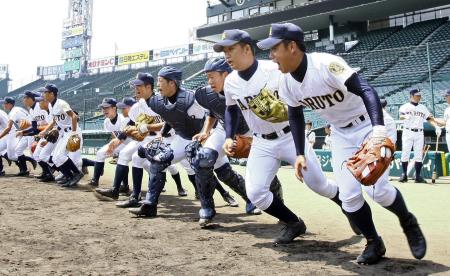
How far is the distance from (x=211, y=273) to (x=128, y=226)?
6.41ft

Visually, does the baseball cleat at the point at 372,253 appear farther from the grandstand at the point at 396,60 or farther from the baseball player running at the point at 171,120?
the grandstand at the point at 396,60

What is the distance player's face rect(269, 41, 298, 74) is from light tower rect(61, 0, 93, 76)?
193 ft

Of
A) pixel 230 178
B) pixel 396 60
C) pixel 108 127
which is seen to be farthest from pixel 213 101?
pixel 396 60

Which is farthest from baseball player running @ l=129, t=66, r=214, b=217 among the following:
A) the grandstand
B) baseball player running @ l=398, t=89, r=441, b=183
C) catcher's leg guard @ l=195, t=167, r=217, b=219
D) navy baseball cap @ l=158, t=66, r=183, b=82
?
the grandstand

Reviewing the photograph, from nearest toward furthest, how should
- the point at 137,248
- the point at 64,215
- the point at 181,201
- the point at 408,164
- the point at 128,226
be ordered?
the point at 137,248
the point at 128,226
the point at 64,215
the point at 181,201
the point at 408,164

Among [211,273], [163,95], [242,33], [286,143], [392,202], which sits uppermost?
[242,33]

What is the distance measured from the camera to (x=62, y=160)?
848 cm

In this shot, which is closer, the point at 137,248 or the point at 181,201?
the point at 137,248

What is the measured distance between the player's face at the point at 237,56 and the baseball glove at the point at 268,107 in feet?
1.17

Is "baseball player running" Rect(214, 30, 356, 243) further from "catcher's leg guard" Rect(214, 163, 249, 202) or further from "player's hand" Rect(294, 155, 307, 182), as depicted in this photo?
"catcher's leg guard" Rect(214, 163, 249, 202)

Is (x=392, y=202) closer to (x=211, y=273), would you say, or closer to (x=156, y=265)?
(x=211, y=273)

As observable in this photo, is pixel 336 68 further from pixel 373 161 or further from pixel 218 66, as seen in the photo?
pixel 218 66

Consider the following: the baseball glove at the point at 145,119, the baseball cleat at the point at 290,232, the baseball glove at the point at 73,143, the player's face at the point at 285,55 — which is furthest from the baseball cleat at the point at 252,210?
the baseball glove at the point at 73,143

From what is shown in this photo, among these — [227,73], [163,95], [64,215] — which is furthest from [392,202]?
[64,215]
